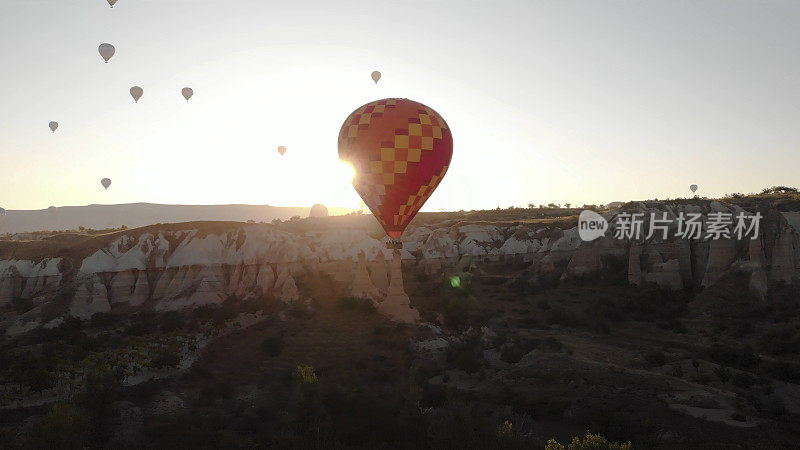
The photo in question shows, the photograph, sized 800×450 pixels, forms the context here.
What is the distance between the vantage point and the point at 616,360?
99.6 ft

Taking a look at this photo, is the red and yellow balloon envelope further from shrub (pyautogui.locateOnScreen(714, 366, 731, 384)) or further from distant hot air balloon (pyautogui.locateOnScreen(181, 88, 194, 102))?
distant hot air balloon (pyautogui.locateOnScreen(181, 88, 194, 102))

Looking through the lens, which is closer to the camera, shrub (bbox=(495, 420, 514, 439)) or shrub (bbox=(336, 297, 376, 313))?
shrub (bbox=(495, 420, 514, 439))

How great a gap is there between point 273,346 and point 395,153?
473 inches

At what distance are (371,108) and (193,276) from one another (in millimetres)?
16969

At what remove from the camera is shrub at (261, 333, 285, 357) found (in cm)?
3152

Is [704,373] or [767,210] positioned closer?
[704,373]

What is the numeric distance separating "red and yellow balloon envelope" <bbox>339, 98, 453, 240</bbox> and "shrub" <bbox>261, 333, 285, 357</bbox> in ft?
28.2

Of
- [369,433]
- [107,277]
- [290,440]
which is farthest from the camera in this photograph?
[107,277]

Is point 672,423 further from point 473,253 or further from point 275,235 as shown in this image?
point 473,253

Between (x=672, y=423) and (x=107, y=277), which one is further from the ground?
(x=107, y=277)

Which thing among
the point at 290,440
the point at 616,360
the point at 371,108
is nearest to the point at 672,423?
the point at 616,360

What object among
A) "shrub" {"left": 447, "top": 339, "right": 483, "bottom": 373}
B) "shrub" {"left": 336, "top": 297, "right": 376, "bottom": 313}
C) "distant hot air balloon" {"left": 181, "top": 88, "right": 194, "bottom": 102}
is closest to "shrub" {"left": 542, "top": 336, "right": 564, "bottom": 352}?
"shrub" {"left": 447, "top": 339, "right": 483, "bottom": 373}

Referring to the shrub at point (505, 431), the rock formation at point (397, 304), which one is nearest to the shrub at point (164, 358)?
the rock formation at point (397, 304)

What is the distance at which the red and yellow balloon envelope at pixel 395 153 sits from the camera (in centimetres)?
3275
